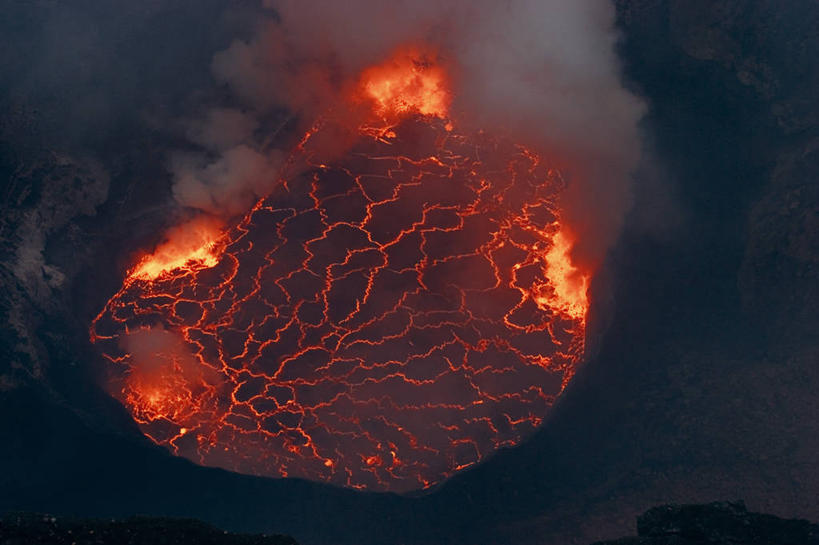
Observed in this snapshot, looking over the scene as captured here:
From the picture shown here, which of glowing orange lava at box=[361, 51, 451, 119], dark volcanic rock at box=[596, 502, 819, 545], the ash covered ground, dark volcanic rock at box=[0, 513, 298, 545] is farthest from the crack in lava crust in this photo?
dark volcanic rock at box=[596, 502, 819, 545]

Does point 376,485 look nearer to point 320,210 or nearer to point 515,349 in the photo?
point 515,349

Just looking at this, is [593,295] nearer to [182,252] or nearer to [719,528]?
[719,528]

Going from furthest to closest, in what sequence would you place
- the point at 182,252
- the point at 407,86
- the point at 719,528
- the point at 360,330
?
the point at 407,86 < the point at 182,252 < the point at 360,330 < the point at 719,528

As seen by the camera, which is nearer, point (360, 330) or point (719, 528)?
point (719, 528)

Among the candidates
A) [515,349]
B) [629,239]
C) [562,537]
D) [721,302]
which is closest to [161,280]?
[515,349]

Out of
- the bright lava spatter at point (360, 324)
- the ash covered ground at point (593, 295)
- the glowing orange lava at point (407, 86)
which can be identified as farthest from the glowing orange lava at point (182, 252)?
the glowing orange lava at point (407, 86)

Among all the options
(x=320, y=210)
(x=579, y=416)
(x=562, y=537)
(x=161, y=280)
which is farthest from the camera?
(x=320, y=210)

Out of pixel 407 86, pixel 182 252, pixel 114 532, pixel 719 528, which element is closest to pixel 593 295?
pixel 719 528
